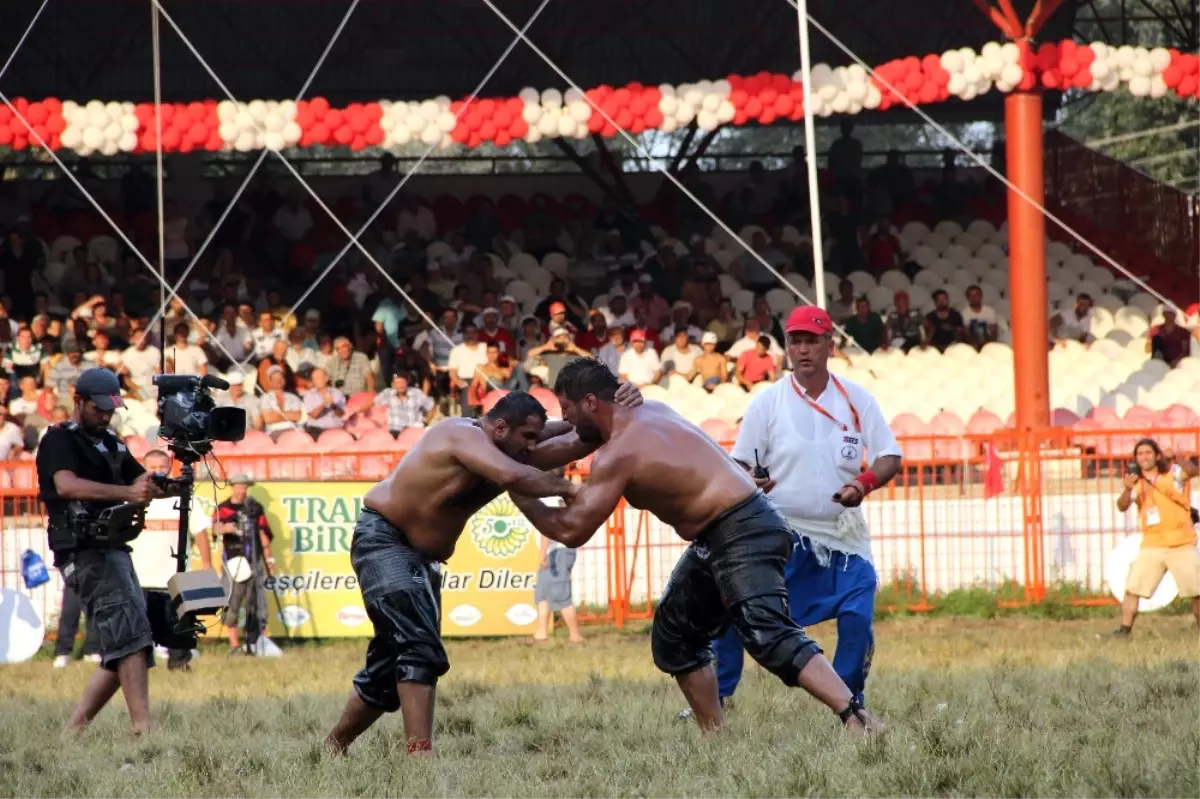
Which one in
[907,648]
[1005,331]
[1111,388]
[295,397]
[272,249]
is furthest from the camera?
[272,249]

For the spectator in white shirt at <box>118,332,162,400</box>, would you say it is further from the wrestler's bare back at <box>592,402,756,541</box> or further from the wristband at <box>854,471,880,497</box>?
the wrestler's bare back at <box>592,402,756,541</box>

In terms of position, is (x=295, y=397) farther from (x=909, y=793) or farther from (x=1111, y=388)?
(x=909, y=793)

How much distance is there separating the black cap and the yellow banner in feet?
17.4

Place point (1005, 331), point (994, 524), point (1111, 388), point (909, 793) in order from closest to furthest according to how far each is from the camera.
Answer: point (909, 793) → point (994, 524) → point (1111, 388) → point (1005, 331)

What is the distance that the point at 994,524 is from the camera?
1326cm

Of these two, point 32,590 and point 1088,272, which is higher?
point 1088,272

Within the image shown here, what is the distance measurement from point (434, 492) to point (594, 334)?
1302cm

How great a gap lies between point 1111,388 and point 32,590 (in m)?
11.0

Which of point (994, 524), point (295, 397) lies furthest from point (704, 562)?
point (295, 397)

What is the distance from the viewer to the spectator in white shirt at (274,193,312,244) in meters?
22.6

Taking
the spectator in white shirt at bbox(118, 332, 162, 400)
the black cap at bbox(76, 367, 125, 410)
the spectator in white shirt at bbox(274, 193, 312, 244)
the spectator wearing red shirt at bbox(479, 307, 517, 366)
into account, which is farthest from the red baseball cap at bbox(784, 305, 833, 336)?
the spectator in white shirt at bbox(274, 193, 312, 244)

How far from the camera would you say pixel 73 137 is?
17.1m

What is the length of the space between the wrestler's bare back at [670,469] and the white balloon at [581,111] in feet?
37.1

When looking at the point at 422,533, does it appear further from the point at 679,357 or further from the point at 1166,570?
the point at 679,357
